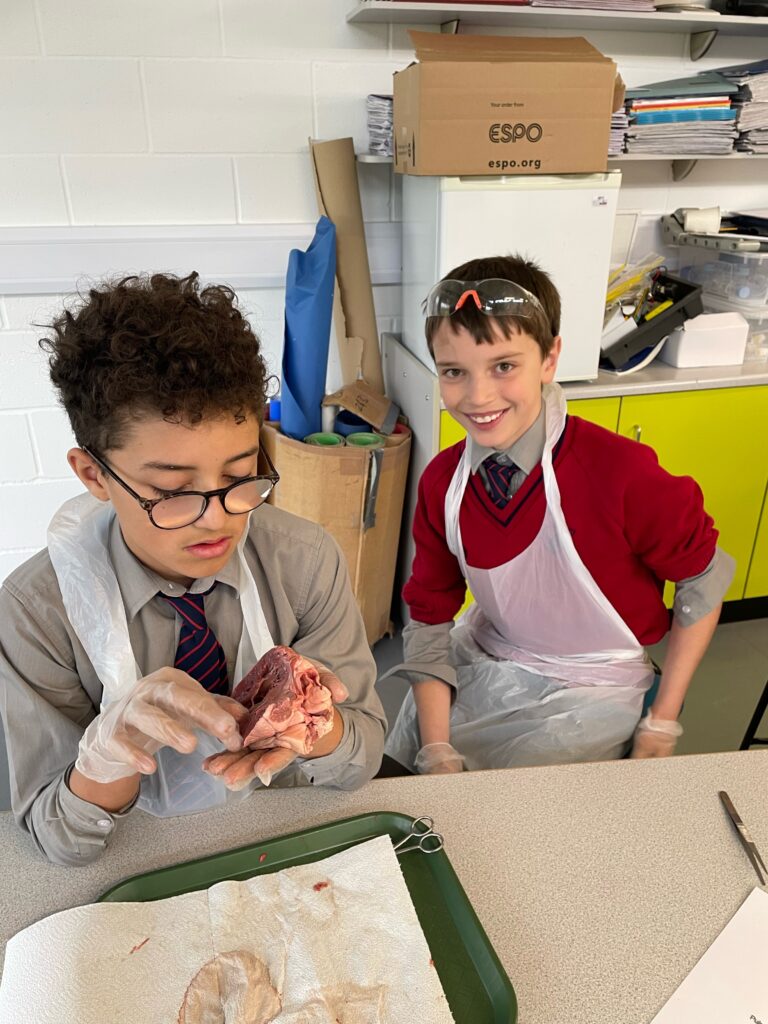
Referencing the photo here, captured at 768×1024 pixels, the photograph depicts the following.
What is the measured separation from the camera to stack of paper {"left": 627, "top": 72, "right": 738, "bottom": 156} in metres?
2.43

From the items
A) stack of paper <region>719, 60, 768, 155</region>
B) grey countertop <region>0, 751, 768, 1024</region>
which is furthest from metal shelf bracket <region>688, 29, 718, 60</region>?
grey countertop <region>0, 751, 768, 1024</region>

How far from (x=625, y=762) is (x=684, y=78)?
248 centimetres

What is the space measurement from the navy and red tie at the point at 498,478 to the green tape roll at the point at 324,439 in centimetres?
103

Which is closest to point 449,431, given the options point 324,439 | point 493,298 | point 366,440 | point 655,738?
point 366,440

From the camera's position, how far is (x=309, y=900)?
Answer: 0.85 metres

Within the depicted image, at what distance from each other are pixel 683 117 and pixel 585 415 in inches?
39.9

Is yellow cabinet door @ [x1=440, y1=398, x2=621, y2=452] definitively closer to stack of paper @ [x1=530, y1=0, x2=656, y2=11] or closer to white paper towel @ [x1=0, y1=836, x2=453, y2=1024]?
stack of paper @ [x1=530, y1=0, x2=656, y2=11]

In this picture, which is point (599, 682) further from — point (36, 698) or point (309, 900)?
point (36, 698)

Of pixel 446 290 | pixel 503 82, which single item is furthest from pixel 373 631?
pixel 503 82

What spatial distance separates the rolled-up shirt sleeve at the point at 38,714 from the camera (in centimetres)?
95

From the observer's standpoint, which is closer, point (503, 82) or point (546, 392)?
point (546, 392)

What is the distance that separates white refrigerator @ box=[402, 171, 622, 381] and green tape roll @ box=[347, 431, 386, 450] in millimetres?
296

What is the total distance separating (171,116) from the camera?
8.07 ft

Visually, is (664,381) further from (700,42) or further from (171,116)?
(171,116)
